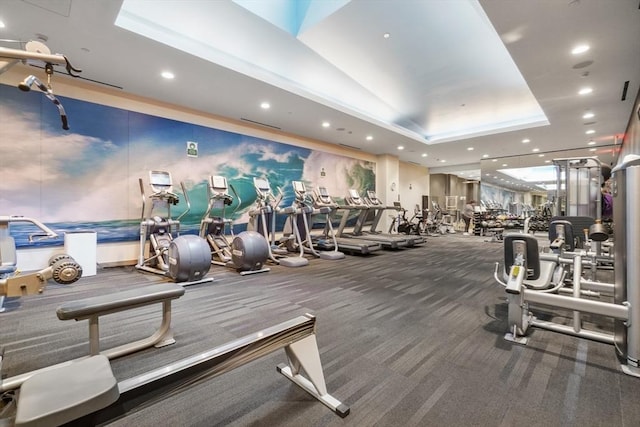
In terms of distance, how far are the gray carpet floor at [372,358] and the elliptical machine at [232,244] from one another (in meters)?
0.84

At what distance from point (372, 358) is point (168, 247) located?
4.19m

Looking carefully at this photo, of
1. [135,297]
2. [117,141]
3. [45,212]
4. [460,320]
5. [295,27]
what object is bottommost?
[460,320]

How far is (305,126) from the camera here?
26.4 ft

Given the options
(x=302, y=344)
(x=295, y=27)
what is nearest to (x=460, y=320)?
(x=302, y=344)

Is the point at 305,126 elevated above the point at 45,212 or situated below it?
above

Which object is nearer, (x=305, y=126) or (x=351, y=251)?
(x=351, y=251)

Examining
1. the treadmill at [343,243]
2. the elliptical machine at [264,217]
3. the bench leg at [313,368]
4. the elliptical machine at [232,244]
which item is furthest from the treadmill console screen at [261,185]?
the bench leg at [313,368]

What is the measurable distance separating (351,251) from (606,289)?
4666 millimetres

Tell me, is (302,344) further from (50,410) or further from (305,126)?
(305,126)

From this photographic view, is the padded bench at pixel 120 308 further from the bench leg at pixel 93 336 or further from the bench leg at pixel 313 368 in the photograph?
the bench leg at pixel 313 368

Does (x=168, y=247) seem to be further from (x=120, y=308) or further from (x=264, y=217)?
(x=120, y=308)

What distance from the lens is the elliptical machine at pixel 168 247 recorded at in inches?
158

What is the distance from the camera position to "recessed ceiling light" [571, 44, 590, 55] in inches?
161

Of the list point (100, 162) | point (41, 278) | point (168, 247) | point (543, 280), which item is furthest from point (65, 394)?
point (100, 162)
